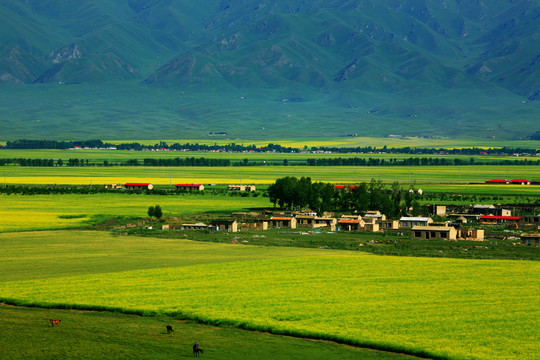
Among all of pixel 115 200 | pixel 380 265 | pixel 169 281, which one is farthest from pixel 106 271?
pixel 115 200

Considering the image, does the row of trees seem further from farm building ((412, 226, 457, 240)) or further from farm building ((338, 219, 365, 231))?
farm building ((412, 226, 457, 240))

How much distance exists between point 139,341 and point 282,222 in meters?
44.2

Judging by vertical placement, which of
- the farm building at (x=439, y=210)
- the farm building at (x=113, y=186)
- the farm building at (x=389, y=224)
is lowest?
the farm building at (x=389, y=224)

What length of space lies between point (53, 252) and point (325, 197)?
39.8 m

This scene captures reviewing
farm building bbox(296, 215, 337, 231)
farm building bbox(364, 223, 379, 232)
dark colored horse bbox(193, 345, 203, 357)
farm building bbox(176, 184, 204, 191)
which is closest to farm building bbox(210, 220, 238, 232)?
farm building bbox(296, 215, 337, 231)

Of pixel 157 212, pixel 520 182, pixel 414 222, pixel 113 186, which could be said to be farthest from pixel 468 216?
pixel 520 182

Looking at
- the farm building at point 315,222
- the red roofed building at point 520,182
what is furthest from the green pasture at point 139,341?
the red roofed building at point 520,182

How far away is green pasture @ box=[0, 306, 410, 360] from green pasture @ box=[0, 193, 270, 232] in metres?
34.9

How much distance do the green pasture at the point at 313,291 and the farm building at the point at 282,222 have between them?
18831 mm

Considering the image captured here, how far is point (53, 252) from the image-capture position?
53.6 meters

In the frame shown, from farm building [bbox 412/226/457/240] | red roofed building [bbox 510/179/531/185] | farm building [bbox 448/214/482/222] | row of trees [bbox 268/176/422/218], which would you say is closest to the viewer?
farm building [bbox 412/226/457/240]

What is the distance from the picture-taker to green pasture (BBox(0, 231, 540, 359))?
→ 105ft

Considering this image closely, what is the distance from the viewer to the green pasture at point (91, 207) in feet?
241

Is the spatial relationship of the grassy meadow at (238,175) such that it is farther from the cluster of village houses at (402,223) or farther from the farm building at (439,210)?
the cluster of village houses at (402,223)
